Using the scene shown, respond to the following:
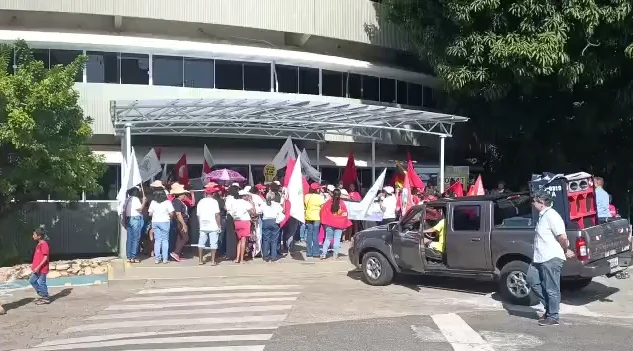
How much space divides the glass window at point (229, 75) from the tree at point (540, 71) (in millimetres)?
4972

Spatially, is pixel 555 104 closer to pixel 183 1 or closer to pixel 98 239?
pixel 183 1

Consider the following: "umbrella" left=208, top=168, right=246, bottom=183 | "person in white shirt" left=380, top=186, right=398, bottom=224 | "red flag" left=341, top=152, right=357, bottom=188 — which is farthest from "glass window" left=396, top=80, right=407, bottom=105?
"umbrella" left=208, top=168, right=246, bottom=183

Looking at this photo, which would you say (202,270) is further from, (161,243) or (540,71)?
(540,71)

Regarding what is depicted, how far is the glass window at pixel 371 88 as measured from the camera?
73.5 ft

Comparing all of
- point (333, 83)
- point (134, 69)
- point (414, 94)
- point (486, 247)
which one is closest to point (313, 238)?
point (486, 247)

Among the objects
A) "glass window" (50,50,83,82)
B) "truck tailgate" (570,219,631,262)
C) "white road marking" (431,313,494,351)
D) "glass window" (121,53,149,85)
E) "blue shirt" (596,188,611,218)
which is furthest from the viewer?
"glass window" (121,53,149,85)

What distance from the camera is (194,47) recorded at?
61.7 feet

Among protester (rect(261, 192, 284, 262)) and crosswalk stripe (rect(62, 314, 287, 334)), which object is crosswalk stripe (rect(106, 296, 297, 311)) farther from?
protester (rect(261, 192, 284, 262))

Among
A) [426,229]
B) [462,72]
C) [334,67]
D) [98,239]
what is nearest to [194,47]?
[334,67]

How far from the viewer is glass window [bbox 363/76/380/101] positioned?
22.4 meters

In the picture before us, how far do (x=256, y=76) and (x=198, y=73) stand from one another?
5.83 ft

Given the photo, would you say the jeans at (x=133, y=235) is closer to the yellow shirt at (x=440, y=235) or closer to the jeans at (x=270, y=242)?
the jeans at (x=270, y=242)

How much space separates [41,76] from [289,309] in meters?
7.76

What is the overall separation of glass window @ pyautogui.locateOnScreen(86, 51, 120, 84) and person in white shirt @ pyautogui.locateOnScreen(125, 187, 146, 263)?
5.37 m
